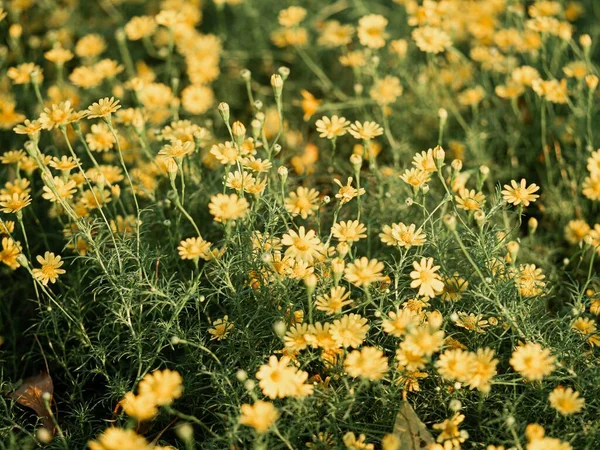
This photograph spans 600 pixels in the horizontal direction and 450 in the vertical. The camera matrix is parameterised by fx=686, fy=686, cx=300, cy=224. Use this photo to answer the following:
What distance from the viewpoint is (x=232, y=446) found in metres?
1.92

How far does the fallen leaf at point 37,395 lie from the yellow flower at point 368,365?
1062 millimetres

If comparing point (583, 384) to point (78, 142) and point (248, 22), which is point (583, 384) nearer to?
point (78, 142)

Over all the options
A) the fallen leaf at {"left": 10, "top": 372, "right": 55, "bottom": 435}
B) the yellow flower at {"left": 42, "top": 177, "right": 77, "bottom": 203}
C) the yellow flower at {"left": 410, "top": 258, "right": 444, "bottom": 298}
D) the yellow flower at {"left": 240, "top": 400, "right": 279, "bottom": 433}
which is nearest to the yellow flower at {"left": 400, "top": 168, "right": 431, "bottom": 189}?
the yellow flower at {"left": 410, "top": 258, "right": 444, "bottom": 298}

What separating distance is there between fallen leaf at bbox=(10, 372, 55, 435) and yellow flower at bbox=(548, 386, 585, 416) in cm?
159

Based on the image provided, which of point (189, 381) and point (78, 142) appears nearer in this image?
point (189, 381)

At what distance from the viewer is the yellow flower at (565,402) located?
6.10ft

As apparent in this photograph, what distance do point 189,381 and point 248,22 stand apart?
8.46 feet

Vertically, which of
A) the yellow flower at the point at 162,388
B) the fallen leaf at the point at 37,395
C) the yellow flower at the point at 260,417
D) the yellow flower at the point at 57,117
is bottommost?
the fallen leaf at the point at 37,395

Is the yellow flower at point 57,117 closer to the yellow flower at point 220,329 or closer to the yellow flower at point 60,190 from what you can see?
the yellow flower at point 60,190

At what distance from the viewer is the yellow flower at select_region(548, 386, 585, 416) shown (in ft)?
6.10

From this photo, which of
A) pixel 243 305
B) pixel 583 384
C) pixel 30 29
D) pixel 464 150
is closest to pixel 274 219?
pixel 243 305

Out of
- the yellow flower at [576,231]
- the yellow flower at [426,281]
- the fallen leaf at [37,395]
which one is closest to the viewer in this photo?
the yellow flower at [426,281]

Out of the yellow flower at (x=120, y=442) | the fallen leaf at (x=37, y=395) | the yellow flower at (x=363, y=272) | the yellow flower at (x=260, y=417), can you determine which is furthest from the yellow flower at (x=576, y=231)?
the fallen leaf at (x=37, y=395)

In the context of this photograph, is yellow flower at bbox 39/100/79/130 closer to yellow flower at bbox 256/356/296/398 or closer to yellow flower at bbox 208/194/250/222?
yellow flower at bbox 208/194/250/222
